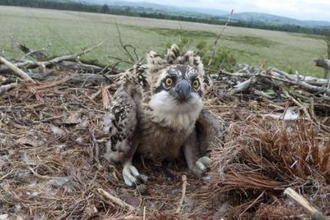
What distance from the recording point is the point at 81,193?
13.3 feet

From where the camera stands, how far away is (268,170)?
11.8 feet

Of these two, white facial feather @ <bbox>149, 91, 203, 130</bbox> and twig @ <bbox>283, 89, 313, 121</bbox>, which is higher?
white facial feather @ <bbox>149, 91, 203, 130</bbox>

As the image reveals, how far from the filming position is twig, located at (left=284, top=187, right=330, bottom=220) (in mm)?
2959

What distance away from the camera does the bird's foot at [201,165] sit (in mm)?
4467

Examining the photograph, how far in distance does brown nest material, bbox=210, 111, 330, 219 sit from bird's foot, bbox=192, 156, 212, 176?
608mm

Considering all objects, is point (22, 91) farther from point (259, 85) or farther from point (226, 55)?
point (226, 55)

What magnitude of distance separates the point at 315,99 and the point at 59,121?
279cm

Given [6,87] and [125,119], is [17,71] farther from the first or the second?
[125,119]

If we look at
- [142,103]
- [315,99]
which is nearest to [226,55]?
[315,99]

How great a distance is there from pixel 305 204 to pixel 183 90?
129cm

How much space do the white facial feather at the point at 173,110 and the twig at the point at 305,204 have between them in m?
1.15

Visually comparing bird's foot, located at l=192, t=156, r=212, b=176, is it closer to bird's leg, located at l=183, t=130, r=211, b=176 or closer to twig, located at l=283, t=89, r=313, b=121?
bird's leg, located at l=183, t=130, r=211, b=176

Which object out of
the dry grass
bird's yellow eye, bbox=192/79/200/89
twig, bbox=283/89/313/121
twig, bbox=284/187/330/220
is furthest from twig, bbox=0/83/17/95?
twig, bbox=284/187/330/220

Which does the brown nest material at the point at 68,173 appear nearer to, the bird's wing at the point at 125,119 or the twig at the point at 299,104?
the bird's wing at the point at 125,119
